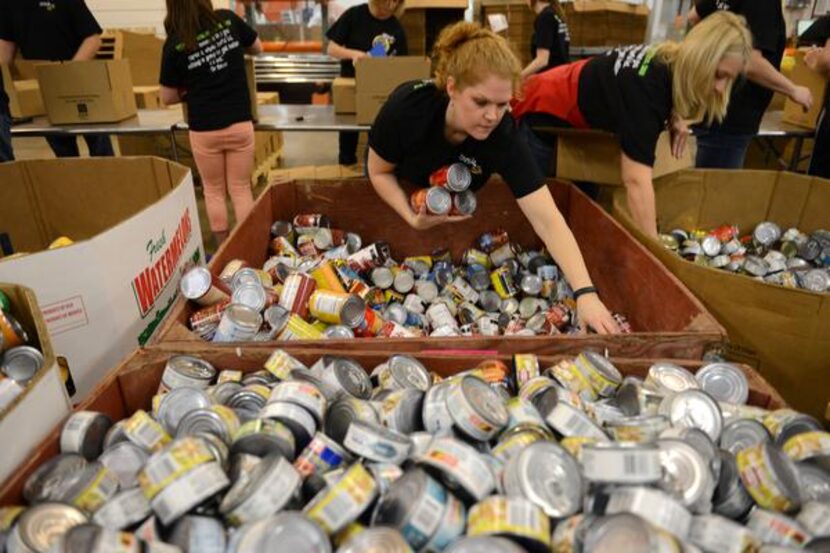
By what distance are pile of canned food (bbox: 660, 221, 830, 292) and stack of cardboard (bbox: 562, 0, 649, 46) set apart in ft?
13.6

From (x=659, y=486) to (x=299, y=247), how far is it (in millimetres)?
1652

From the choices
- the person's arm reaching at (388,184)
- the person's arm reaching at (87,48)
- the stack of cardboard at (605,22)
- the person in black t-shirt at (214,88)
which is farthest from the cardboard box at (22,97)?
the stack of cardboard at (605,22)

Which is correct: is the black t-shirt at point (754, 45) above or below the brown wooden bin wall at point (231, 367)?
above

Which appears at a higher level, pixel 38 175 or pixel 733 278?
pixel 38 175

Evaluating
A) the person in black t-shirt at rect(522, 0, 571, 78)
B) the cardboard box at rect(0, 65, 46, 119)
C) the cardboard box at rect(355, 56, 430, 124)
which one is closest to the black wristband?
the cardboard box at rect(355, 56, 430, 124)

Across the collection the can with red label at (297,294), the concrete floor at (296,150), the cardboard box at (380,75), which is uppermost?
the cardboard box at (380,75)

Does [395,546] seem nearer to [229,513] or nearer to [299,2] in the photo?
[229,513]

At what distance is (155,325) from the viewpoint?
59.7 inches

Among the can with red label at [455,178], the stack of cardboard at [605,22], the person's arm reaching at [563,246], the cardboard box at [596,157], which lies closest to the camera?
the person's arm reaching at [563,246]

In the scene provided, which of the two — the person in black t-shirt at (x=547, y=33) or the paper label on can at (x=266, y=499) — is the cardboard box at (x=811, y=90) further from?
the paper label on can at (x=266, y=499)

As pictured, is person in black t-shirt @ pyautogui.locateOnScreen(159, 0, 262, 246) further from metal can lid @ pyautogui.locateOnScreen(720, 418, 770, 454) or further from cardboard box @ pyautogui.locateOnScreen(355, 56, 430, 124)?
metal can lid @ pyautogui.locateOnScreen(720, 418, 770, 454)

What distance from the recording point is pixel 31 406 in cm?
92

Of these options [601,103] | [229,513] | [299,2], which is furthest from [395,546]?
[299,2]

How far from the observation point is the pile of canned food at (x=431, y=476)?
739 millimetres
